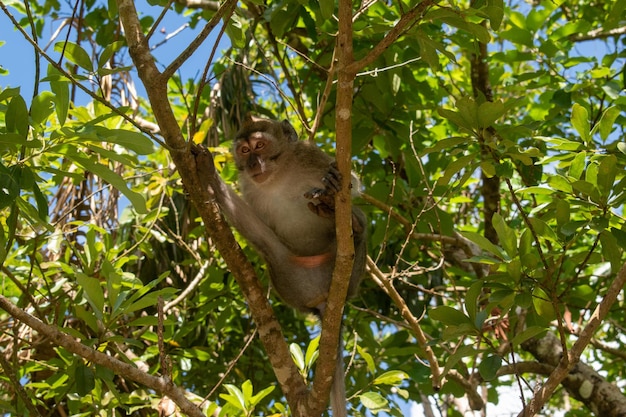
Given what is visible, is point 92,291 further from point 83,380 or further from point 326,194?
point 326,194

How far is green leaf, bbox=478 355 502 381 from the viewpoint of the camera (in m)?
3.49

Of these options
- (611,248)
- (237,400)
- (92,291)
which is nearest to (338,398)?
(237,400)

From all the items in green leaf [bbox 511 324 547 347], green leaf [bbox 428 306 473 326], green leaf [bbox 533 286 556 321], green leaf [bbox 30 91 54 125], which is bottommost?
green leaf [bbox 511 324 547 347]

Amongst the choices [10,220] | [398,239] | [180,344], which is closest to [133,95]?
[180,344]

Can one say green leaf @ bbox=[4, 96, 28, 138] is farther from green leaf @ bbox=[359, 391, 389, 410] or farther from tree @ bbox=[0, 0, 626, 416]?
green leaf @ bbox=[359, 391, 389, 410]

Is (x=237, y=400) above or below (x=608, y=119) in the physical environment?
below

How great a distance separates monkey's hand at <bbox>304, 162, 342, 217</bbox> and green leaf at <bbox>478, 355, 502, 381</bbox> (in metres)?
1.20

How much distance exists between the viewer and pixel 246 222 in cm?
507

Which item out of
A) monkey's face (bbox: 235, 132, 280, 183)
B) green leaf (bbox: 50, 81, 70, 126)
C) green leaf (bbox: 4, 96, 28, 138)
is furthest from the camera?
monkey's face (bbox: 235, 132, 280, 183)

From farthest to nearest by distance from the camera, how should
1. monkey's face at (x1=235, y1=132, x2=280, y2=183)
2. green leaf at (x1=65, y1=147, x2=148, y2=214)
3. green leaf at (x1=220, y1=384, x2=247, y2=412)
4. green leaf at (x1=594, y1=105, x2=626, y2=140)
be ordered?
monkey's face at (x1=235, y1=132, x2=280, y2=183)
green leaf at (x1=220, y1=384, x2=247, y2=412)
green leaf at (x1=594, y1=105, x2=626, y2=140)
green leaf at (x1=65, y1=147, x2=148, y2=214)

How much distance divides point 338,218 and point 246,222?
1.66 m

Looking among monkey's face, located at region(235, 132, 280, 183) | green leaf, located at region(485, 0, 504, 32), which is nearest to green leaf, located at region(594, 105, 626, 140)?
green leaf, located at region(485, 0, 504, 32)

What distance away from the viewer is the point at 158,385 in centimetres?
352

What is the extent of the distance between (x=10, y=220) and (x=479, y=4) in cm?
264
